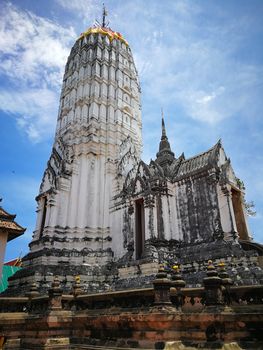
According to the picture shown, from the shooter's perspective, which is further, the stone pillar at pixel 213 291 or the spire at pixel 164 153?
the spire at pixel 164 153

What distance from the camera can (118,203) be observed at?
22.6 m

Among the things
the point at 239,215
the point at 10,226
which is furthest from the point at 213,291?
the point at 10,226

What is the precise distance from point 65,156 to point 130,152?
614 centimetres

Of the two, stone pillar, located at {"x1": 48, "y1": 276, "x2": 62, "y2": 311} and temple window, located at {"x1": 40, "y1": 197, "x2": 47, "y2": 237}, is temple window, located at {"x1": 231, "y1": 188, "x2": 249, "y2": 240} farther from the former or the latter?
temple window, located at {"x1": 40, "y1": 197, "x2": 47, "y2": 237}

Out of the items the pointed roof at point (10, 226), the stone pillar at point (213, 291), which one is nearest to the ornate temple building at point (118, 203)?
the pointed roof at point (10, 226)

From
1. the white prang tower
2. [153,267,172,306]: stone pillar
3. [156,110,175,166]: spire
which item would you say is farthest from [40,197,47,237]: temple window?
[153,267,172,306]: stone pillar

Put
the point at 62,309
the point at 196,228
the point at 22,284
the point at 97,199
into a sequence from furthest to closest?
the point at 97,199 → the point at 22,284 → the point at 196,228 → the point at 62,309

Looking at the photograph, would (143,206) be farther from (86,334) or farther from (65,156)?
(86,334)

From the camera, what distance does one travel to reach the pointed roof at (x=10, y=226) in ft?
52.2

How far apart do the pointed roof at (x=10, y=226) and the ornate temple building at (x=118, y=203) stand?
379 cm

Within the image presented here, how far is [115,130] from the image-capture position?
1082 inches

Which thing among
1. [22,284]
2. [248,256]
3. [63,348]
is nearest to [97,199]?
[22,284]

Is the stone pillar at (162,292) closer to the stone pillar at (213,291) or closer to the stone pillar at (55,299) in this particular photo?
the stone pillar at (213,291)

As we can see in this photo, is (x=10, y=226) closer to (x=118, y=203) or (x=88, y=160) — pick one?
(x=118, y=203)
